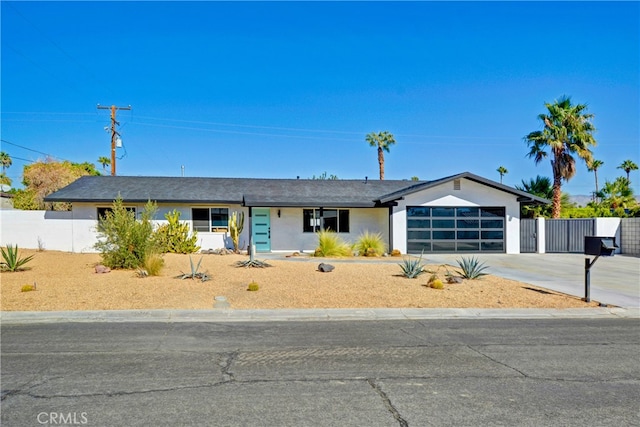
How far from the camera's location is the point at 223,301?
10734 mm

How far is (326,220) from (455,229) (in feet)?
21.4

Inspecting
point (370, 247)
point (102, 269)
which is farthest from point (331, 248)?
point (102, 269)

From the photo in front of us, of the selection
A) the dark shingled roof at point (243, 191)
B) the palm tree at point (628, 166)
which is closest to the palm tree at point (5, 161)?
the dark shingled roof at point (243, 191)

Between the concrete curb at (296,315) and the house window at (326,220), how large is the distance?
568 inches

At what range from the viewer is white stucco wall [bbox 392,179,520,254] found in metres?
23.3

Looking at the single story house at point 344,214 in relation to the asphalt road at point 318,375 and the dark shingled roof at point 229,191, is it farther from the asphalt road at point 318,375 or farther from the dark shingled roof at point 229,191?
the asphalt road at point 318,375

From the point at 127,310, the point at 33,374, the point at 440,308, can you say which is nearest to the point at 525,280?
the point at 440,308

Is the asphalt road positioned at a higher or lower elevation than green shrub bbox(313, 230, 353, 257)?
lower

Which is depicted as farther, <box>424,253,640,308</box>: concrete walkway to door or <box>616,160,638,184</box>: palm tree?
<box>616,160,638,184</box>: palm tree

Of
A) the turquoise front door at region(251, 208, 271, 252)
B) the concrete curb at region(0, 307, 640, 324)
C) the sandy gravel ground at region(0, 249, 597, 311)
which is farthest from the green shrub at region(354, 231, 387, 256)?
the concrete curb at region(0, 307, 640, 324)

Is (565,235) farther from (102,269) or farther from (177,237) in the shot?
(102,269)

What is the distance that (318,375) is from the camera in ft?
18.6

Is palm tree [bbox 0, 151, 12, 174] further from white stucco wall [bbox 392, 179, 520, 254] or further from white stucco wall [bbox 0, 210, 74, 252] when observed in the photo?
white stucco wall [bbox 392, 179, 520, 254]

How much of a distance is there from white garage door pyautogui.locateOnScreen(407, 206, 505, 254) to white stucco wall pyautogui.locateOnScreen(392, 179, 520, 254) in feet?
0.79
